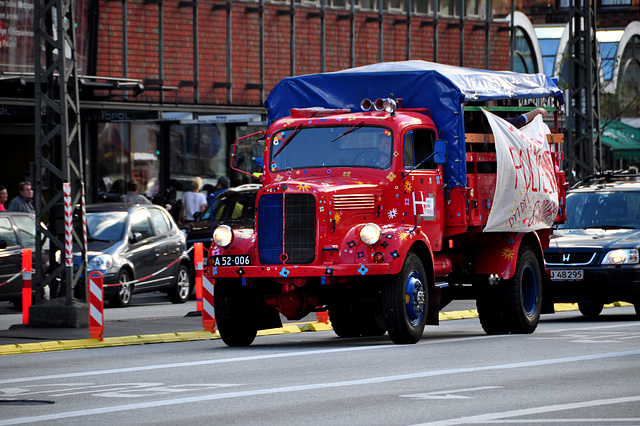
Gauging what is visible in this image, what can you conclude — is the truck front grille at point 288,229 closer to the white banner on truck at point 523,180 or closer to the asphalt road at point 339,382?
the asphalt road at point 339,382

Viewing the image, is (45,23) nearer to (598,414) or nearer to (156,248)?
(156,248)

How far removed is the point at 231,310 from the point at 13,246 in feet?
26.9

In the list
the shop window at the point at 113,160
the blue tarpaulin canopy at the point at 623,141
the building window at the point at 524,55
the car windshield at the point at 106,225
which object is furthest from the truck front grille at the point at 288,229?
the building window at the point at 524,55

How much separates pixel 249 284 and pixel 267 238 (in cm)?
55

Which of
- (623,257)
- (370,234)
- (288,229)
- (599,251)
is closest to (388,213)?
(370,234)

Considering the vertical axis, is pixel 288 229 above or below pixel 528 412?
above

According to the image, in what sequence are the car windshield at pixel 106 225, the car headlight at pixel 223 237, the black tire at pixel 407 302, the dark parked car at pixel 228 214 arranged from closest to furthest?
the black tire at pixel 407 302 < the car headlight at pixel 223 237 < the car windshield at pixel 106 225 < the dark parked car at pixel 228 214

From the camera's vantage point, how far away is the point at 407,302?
1406cm

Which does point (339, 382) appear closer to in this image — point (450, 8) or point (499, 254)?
point (499, 254)

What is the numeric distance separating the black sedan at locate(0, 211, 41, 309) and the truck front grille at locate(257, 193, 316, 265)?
8.23 m

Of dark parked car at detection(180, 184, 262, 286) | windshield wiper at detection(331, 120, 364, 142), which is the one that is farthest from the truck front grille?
dark parked car at detection(180, 184, 262, 286)

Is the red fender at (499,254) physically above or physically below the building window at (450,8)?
below

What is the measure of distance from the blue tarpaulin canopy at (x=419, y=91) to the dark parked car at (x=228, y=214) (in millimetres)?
8494

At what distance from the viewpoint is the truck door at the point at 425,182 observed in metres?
14.7
